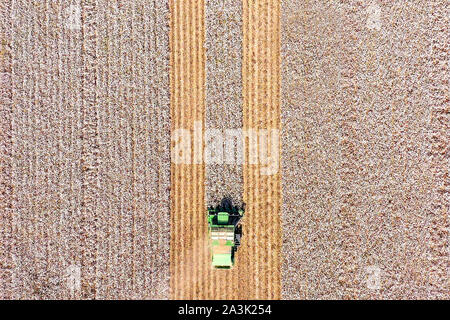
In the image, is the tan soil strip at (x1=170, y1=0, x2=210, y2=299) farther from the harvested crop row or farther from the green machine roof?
the harvested crop row

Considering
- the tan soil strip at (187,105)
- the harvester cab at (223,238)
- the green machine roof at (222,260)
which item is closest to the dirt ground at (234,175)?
the tan soil strip at (187,105)

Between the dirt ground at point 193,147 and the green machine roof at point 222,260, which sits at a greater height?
the dirt ground at point 193,147

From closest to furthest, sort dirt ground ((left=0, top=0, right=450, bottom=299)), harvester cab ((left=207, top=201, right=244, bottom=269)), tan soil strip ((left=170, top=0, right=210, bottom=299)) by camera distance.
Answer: harvester cab ((left=207, top=201, right=244, bottom=269))
dirt ground ((left=0, top=0, right=450, bottom=299))
tan soil strip ((left=170, top=0, right=210, bottom=299))

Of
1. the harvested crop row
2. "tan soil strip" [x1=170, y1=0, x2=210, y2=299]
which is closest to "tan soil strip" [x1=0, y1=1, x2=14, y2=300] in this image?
"tan soil strip" [x1=170, y1=0, x2=210, y2=299]

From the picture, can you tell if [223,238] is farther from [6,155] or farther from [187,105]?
[6,155]

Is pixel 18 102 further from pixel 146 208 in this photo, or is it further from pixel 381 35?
pixel 381 35

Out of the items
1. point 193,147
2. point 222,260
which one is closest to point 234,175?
point 193,147

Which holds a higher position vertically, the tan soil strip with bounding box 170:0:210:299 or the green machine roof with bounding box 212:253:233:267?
the tan soil strip with bounding box 170:0:210:299

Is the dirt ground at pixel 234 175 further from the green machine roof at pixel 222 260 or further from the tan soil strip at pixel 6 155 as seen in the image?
the tan soil strip at pixel 6 155
